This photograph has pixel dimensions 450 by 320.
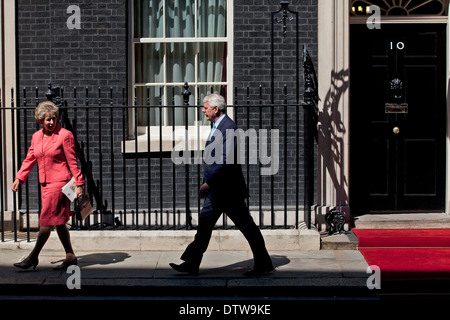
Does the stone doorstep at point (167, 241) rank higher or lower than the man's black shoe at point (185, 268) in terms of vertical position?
higher

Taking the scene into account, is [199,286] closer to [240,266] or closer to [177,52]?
[240,266]

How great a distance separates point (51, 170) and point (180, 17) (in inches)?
125

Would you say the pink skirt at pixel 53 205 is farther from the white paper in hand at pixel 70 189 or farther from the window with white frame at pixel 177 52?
the window with white frame at pixel 177 52

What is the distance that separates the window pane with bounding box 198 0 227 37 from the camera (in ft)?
31.0

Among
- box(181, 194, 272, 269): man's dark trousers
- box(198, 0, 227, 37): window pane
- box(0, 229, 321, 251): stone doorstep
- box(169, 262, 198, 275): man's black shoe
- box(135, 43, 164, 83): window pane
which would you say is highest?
box(198, 0, 227, 37): window pane

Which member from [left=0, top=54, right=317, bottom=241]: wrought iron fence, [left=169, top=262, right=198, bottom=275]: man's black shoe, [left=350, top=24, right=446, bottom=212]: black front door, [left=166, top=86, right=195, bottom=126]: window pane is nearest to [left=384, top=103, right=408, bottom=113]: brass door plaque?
[left=350, top=24, right=446, bottom=212]: black front door

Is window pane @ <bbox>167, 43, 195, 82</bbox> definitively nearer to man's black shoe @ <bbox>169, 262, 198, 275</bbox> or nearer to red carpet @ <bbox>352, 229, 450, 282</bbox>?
red carpet @ <bbox>352, 229, 450, 282</bbox>

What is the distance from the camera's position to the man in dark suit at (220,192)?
22.7 ft

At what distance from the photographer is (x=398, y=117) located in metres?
9.40

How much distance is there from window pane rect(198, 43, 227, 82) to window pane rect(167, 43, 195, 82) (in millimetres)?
110

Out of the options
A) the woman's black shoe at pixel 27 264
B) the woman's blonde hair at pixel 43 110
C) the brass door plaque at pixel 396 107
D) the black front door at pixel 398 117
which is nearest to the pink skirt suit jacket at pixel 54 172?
the woman's blonde hair at pixel 43 110
